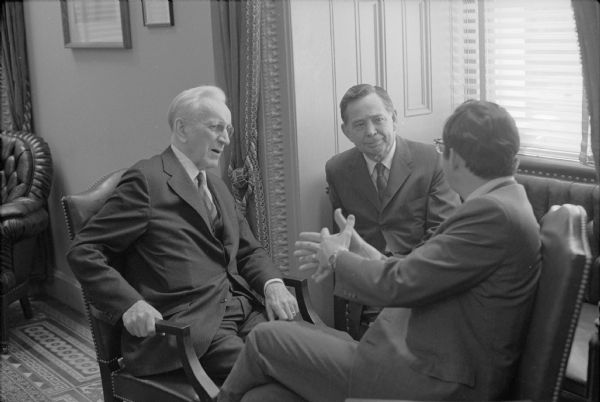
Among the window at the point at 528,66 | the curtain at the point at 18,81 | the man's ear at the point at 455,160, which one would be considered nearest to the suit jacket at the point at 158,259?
the man's ear at the point at 455,160

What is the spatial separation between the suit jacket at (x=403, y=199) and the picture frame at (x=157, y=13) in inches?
51.8

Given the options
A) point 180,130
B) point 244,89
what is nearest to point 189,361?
point 180,130

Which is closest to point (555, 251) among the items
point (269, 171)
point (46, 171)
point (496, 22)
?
point (269, 171)

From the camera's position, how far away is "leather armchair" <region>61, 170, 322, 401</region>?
267cm

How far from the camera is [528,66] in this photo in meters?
3.80

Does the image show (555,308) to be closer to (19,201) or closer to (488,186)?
(488,186)

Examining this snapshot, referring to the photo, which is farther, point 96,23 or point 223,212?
point 96,23

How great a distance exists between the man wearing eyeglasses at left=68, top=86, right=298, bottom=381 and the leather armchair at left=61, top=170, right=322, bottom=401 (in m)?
0.05

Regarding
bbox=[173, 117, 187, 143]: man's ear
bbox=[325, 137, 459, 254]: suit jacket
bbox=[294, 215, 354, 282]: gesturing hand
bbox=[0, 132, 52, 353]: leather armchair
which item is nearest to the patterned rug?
bbox=[0, 132, 52, 353]: leather armchair

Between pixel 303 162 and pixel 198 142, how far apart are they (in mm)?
648

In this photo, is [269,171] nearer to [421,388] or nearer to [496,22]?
[496,22]

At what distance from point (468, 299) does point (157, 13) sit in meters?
2.62

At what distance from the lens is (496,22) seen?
392cm

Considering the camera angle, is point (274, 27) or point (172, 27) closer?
point (274, 27)
